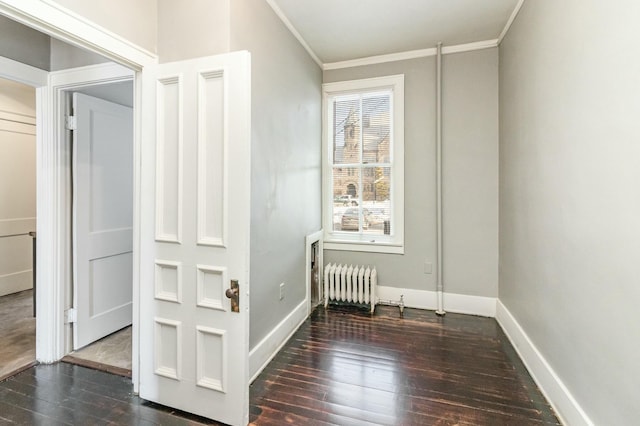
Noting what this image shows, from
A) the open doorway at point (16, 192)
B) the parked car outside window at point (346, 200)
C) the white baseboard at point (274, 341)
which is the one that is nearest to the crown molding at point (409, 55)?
the parked car outside window at point (346, 200)

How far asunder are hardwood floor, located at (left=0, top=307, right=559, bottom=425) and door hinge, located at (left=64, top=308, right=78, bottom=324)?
12.5 inches

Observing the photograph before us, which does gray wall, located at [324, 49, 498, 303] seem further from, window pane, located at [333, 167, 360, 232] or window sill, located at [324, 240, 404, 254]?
window pane, located at [333, 167, 360, 232]

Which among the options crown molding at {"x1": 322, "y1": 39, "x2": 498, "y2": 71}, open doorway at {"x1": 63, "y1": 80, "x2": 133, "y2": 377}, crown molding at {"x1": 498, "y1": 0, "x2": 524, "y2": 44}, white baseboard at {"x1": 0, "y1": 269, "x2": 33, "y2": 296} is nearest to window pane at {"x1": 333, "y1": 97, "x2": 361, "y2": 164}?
crown molding at {"x1": 322, "y1": 39, "x2": 498, "y2": 71}

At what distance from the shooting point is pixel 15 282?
4059 mm

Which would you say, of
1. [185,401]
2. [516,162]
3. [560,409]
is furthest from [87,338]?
[516,162]

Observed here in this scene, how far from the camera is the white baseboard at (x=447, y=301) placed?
3.28 meters

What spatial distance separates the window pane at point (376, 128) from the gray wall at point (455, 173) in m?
0.24

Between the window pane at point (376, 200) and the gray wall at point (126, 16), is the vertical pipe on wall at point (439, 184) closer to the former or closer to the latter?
the window pane at point (376, 200)

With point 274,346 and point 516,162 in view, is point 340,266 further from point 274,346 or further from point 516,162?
point 516,162

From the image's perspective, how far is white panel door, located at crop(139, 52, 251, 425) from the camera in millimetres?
1675

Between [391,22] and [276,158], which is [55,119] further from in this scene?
[391,22]

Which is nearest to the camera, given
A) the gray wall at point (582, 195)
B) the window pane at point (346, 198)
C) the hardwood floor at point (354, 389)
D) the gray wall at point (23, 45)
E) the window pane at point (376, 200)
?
the gray wall at point (582, 195)

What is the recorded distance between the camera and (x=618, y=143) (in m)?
1.33

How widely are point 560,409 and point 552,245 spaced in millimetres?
962
